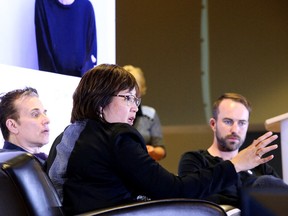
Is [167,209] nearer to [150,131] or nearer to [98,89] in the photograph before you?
[98,89]

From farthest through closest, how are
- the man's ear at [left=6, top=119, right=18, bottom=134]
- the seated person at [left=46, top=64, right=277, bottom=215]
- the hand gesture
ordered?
the man's ear at [left=6, top=119, right=18, bottom=134]
the hand gesture
the seated person at [left=46, top=64, right=277, bottom=215]

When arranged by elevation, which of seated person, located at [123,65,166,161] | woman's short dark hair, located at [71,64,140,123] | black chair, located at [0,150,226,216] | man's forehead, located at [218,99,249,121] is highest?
woman's short dark hair, located at [71,64,140,123]

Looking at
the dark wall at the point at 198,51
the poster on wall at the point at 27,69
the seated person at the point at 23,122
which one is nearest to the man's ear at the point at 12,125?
the seated person at the point at 23,122

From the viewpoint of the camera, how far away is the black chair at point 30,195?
1503 mm

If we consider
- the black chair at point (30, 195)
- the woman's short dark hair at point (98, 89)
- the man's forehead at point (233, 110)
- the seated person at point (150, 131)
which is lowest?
the seated person at point (150, 131)

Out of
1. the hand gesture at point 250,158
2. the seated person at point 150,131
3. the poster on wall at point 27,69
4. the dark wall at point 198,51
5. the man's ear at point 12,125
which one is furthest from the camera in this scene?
the dark wall at point 198,51

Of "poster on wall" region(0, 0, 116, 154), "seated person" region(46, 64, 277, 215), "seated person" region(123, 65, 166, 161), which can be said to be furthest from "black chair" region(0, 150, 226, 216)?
"seated person" region(123, 65, 166, 161)

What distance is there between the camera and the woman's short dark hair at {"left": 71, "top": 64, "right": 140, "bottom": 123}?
1.85m

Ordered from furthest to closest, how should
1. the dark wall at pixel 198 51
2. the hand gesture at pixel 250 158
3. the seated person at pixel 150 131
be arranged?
the dark wall at pixel 198 51, the seated person at pixel 150 131, the hand gesture at pixel 250 158

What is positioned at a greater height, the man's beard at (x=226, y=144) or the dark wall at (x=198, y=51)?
the dark wall at (x=198, y=51)

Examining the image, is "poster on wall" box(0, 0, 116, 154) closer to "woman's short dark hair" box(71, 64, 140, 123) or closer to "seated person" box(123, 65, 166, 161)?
"seated person" box(123, 65, 166, 161)

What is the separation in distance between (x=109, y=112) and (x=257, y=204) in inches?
29.4

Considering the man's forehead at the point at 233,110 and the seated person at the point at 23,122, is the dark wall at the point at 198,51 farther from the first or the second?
the seated person at the point at 23,122

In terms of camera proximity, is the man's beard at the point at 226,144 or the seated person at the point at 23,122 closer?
the seated person at the point at 23,122
